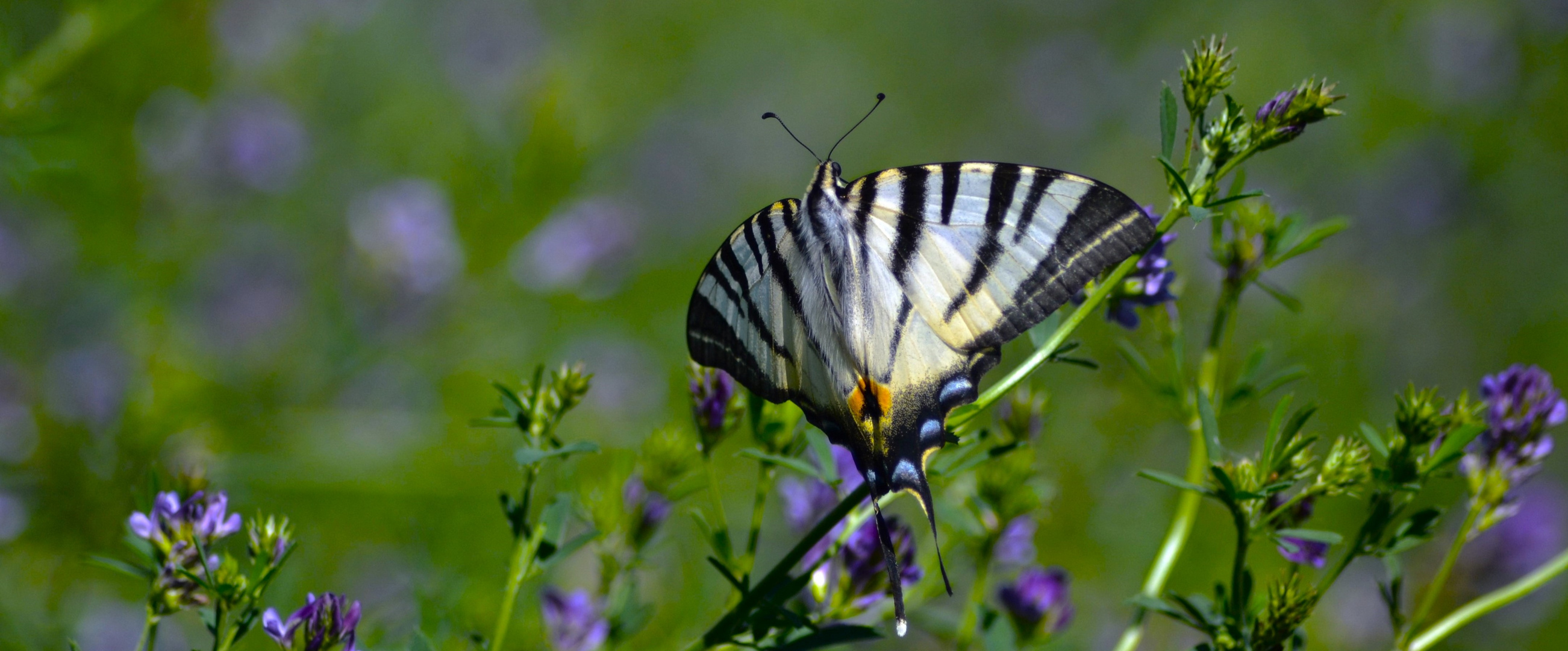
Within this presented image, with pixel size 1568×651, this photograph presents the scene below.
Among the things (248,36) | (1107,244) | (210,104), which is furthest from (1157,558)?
(248,36)

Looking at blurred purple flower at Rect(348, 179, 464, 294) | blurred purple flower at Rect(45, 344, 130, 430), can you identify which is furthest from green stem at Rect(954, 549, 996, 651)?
blurred purple flower at Rect(348, 179, 464, 294)

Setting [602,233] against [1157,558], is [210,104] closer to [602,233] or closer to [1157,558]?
[602,233]

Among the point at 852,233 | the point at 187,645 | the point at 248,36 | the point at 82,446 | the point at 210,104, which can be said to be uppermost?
the point at 248,36

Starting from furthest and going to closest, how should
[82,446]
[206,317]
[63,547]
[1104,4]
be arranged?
1. [1104,4]
2. [206,317]
3. [82,446]
4. [63,547]

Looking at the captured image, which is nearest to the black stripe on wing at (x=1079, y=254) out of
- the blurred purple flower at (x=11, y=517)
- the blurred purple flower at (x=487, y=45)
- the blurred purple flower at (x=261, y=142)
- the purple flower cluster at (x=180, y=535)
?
the purple flower cluster at (x=180, y=535)

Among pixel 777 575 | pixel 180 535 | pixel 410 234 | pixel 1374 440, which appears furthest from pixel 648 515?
pixel 410 234
